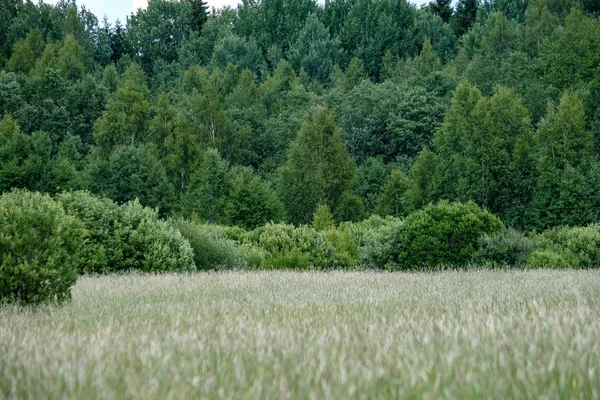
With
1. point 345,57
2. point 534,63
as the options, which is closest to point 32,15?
point 345,57

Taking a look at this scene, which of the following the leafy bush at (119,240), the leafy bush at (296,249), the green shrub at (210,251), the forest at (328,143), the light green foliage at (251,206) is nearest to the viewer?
the leafy bush at (119,240)

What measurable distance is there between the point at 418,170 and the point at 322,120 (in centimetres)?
966

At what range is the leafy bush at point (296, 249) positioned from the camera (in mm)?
22125

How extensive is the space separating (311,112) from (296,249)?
3978cm

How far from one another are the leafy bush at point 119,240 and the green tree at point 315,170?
33844 millimetres

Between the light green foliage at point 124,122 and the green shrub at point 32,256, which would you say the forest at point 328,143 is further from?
the green shrub at point 32,256

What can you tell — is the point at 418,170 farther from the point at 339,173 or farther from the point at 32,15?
the point at 32,15

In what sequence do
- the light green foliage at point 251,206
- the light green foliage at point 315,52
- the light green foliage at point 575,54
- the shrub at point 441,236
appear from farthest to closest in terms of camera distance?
the light green foliage at point 315,52 < the light green foliage at point 575,54 < the light green foliage at point 251,206 < the shrub at point 441,236

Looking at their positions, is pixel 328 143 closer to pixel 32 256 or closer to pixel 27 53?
pixel 32 256

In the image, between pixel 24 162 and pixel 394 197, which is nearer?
pixel 24 162

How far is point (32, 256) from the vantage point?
872 centimetres

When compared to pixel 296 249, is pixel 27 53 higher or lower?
higher

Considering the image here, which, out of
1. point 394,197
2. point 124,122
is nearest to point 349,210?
point 394,197

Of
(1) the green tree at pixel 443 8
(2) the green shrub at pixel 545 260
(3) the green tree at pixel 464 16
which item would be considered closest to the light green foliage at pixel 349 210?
(2) the green shrub at pixel 545 260
